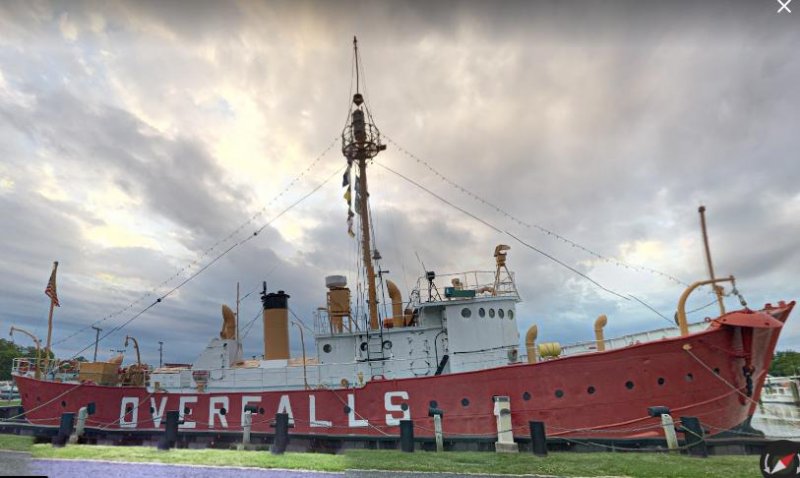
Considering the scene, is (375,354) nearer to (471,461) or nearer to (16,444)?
(471,461)

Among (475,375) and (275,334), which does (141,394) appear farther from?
(475,375)

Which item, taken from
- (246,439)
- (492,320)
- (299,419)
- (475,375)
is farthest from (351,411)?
(492,320)

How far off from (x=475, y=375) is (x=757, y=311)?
22.4ft

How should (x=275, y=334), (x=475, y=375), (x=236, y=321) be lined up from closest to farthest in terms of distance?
(x=475, y=375) → (x=275, y=334) → (x=236, y=321)

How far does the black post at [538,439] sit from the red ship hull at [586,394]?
6.93ft

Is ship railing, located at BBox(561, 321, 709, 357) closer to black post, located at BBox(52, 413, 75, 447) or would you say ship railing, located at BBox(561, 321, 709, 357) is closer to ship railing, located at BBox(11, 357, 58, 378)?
black post, located at BBox(52, 413, 75, 447)

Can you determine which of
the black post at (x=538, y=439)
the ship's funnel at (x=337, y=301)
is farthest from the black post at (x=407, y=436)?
the ship's funnel at (x=337, y=301)

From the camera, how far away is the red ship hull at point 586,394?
10.4 metres

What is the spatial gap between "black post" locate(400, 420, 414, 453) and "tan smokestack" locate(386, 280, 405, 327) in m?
5.85

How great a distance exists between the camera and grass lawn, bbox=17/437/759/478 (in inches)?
297

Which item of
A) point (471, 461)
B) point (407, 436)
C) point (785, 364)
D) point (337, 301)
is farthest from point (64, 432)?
point (785, 364)

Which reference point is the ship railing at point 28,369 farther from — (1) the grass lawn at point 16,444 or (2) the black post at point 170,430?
(2) the black post at point 170,430

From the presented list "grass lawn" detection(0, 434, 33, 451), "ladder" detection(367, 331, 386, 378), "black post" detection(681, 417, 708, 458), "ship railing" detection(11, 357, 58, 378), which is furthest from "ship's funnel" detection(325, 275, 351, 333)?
"ship railing" detection(11, 357, 58, 378)

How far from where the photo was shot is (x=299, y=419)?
14.1m
